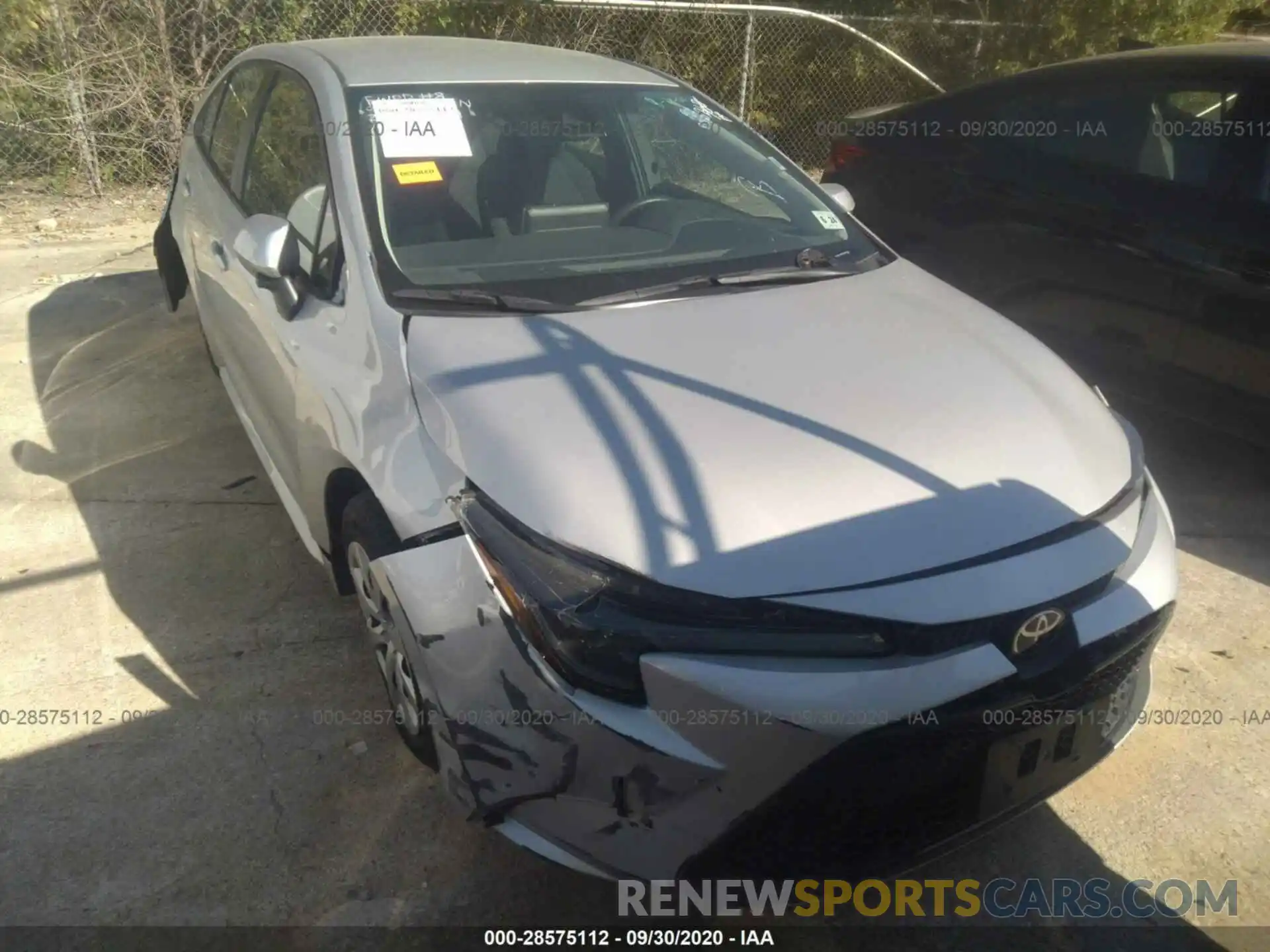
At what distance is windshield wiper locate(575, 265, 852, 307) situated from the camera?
8.48 ft

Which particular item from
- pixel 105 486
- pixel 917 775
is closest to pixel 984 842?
pixel 917 775

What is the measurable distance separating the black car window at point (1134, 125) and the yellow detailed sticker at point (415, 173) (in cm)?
269

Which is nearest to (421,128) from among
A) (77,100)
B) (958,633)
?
(958,633)

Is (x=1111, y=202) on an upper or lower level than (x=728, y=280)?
lower

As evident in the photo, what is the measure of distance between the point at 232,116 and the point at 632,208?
5.90ft

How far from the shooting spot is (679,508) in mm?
1912

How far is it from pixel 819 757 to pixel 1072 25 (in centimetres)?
906

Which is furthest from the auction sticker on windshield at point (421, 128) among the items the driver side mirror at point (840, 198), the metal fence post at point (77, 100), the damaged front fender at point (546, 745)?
the metal fence post at point (77, 100)

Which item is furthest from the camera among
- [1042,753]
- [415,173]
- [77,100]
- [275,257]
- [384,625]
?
[77,100]

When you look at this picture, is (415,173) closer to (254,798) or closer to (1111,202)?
(254,798)

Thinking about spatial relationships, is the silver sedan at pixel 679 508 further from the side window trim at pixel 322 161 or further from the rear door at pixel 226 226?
the rear door at pixel 226 226

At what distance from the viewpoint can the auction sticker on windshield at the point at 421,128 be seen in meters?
2.88

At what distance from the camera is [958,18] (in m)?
9.26

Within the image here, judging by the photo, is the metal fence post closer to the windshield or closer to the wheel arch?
the windshield
